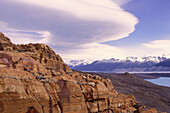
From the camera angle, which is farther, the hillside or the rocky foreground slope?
the hillside

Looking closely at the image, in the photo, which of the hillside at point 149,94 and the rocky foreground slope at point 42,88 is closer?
the rocky foreground slope at point 42,88

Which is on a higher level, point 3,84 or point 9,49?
point 9,49

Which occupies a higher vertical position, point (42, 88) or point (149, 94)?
point (42, 88)

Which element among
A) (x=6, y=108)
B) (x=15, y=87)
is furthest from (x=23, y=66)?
(x=6, y=108)

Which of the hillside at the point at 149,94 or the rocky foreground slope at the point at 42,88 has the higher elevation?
the rocky foreground slope at the point at 42,88

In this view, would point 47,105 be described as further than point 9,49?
No

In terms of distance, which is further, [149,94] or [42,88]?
[149,94]

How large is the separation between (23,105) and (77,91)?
7.08m

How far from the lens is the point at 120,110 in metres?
25.3

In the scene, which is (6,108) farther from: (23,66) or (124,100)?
(124,100)

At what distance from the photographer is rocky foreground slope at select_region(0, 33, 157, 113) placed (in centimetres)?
1459

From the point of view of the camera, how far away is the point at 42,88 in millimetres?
17375

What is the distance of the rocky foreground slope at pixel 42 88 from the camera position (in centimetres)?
1459

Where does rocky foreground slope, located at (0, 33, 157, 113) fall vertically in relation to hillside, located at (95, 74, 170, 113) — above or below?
above
